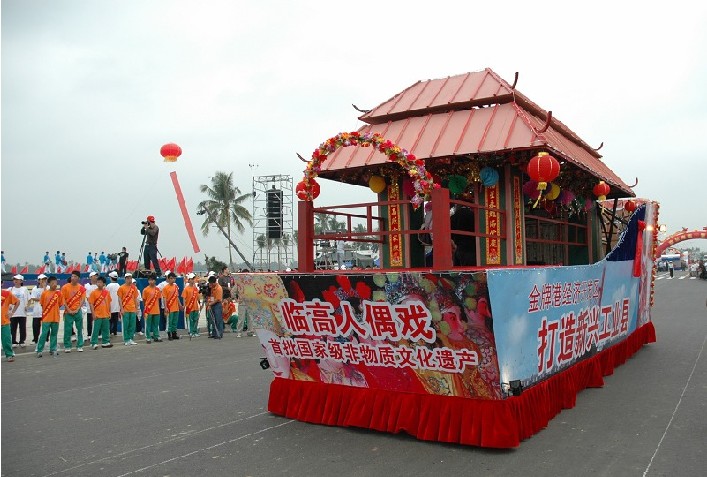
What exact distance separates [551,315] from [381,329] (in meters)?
1.92

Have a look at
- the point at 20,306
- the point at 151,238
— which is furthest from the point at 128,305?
the point at 151,238

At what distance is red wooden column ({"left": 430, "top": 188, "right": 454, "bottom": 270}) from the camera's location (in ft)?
16.8

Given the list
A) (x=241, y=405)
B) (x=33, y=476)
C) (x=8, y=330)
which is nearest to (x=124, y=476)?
(x=33, y=476)

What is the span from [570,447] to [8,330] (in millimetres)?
10974

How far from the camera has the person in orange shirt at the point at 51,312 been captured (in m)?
11.4

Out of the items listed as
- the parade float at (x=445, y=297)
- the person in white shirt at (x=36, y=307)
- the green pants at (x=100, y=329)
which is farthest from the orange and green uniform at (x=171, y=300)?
the parade float at (x=445, y=297)

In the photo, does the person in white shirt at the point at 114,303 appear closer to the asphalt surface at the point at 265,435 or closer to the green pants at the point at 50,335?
the green pants at the point at 50,335

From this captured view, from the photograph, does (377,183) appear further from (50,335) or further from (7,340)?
(7,340)

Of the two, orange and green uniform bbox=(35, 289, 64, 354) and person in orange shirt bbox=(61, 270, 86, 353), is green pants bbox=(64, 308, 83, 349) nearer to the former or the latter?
person in orange shirt bbox=(61, 270, 86, 353)

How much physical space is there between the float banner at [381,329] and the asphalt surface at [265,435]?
563mm

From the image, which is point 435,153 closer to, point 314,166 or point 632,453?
point 314,166

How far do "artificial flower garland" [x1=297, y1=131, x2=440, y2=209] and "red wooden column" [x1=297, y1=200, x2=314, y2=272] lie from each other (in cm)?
12

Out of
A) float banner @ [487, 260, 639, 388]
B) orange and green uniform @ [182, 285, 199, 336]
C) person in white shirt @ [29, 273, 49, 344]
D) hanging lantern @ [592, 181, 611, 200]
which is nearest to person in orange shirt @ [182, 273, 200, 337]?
orange and green uniform @ [182, 285, 199, 336]

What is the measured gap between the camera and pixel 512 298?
16.5ft
